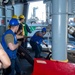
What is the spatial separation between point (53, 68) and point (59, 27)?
2.61 feet

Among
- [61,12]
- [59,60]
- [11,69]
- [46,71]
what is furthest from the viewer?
[11,69]

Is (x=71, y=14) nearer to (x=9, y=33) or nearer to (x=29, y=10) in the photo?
(x=9, y=33)

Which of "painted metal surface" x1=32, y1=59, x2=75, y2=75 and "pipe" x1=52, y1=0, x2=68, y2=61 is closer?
"pipe" x1=52, y1=0, x2=68, y2=61

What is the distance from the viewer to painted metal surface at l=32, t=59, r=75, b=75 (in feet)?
9.20

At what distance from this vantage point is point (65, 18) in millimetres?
2482

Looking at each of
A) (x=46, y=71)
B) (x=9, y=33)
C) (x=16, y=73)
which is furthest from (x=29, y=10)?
(x=46, y=71)

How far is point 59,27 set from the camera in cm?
247

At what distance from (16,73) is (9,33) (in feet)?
5.24

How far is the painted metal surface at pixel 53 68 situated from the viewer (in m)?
2.80

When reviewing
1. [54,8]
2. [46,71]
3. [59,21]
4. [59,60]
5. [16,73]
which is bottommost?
[16,73]

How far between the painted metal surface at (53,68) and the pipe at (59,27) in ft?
0.81

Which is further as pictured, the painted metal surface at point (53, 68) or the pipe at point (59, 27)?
the painted metal surface at point (53, 68)

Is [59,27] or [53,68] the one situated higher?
[59,27]

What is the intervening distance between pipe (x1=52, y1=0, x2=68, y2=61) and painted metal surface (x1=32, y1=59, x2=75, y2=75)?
0.81 feet
